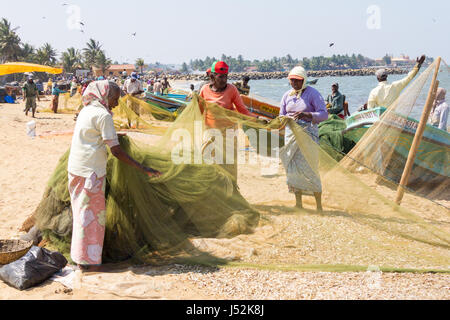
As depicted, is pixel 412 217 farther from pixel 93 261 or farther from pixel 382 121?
pixel 93 261

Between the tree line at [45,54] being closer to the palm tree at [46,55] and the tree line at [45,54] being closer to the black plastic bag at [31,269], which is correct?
the palm tree at [46,55]

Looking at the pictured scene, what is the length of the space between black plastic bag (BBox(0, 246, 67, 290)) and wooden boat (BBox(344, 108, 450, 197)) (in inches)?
185

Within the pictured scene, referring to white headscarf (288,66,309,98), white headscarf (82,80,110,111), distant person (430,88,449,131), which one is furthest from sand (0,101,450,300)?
distant person (430,88,449,131)

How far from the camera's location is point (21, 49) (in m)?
68.7

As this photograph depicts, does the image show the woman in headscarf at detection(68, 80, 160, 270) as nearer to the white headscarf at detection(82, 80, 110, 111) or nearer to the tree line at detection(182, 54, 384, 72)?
the white headscarf at detection(82, 80, 110, 111)

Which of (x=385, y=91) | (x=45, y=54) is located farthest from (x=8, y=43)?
(x=385, y=91)

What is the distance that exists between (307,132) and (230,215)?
1.41 metres

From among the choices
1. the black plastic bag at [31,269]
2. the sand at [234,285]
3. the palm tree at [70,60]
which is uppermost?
the palm tree at [70,60]

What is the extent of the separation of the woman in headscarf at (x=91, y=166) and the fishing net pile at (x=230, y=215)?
29cm

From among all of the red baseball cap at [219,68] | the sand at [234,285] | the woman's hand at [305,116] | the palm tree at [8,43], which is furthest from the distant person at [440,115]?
the palm tree at [8,43]

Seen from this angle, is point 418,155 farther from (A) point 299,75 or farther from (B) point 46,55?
(B) point 46,55

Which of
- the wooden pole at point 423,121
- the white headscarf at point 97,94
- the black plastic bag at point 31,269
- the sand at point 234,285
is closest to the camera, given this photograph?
the sand at point 234,285

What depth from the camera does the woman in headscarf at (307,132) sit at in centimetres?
518

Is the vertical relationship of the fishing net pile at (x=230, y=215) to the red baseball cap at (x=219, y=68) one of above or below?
below
